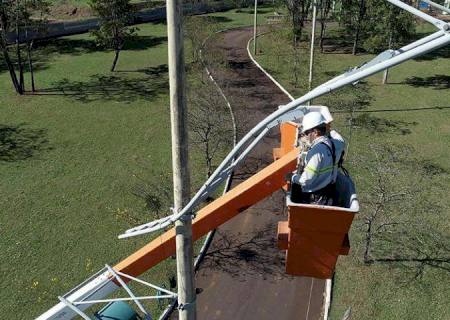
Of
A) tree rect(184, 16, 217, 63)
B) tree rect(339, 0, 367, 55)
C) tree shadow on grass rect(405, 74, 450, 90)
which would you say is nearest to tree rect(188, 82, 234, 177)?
tree rect(184, 16, 217, 63)

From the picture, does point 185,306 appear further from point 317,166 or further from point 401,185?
point 401,185

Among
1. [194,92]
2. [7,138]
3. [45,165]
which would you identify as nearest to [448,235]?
[194,92]

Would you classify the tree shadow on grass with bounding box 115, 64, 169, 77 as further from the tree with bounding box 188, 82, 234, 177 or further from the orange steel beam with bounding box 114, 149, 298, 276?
the orange steel beam with bounding box 114, 149, 298, 276

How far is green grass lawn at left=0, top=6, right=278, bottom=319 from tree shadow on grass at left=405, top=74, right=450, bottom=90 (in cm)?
1511

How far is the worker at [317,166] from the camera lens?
6.67 metres

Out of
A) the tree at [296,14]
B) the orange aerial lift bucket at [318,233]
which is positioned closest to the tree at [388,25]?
the tree at [296,14]

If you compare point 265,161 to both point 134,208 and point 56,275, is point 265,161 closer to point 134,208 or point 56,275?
point 134,208

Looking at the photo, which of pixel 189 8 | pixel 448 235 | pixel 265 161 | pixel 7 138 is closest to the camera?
pixel 448 235

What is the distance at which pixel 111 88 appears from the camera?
32.3m

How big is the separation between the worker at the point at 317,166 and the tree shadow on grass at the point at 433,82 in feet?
90.1

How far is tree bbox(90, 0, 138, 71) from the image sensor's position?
32500 mm

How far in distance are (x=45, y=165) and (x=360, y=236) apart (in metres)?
14.7

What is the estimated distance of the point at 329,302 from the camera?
46.3ft

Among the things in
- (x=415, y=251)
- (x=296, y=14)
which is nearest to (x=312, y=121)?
(x=415, y=251)
